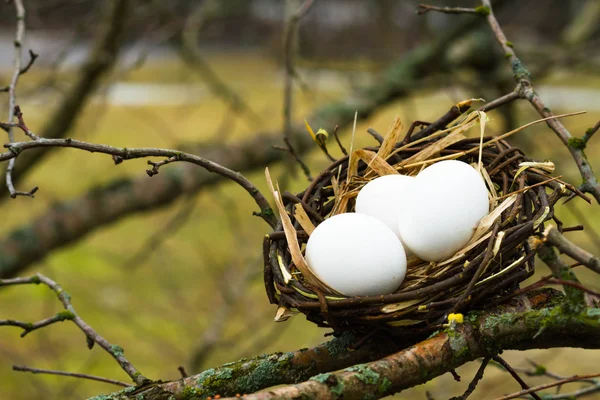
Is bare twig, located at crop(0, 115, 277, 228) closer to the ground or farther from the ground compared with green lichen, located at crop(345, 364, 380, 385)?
farther from the ground

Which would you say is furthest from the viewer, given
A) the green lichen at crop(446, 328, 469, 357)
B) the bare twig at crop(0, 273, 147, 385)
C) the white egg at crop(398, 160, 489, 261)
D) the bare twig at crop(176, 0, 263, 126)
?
the bare twig at crop(176, 0, 263, 126)

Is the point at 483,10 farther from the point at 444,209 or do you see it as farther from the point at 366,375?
the point at 366,375

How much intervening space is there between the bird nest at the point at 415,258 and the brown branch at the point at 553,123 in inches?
1.4

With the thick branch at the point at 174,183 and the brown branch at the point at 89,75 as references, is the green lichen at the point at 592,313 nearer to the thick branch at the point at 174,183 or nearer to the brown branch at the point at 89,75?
the brown branch at the point at 89,75

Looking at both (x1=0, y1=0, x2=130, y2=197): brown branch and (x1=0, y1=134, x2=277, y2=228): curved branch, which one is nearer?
(x1=0, y1=134, x2=277, y2=228): curved branch

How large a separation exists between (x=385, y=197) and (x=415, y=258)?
0.11 metres

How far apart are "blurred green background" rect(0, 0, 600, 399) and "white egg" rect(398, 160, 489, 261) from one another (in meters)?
0.50

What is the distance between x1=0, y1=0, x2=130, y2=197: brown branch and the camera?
7.43ft

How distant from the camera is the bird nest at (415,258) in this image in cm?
91

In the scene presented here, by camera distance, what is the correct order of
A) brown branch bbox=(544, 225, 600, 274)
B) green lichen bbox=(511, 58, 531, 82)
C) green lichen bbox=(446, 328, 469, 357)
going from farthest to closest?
green lichen bbox=(511, 58, 531, 82), green lichen bbox=(446, 328, 469, 357), brown branch bbox=(544, 225, 600, 274)

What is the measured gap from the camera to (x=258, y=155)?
2.70m

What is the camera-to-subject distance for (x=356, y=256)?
106 cm

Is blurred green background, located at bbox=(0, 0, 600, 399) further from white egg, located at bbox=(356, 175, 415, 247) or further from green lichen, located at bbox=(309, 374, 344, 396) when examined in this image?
green lichen, located at bbox=(309, 374, 344, 396)

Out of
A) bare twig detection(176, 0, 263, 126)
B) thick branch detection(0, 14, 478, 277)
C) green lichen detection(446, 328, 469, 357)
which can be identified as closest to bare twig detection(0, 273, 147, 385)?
green lichen detection(446, 328, 469, 357)
